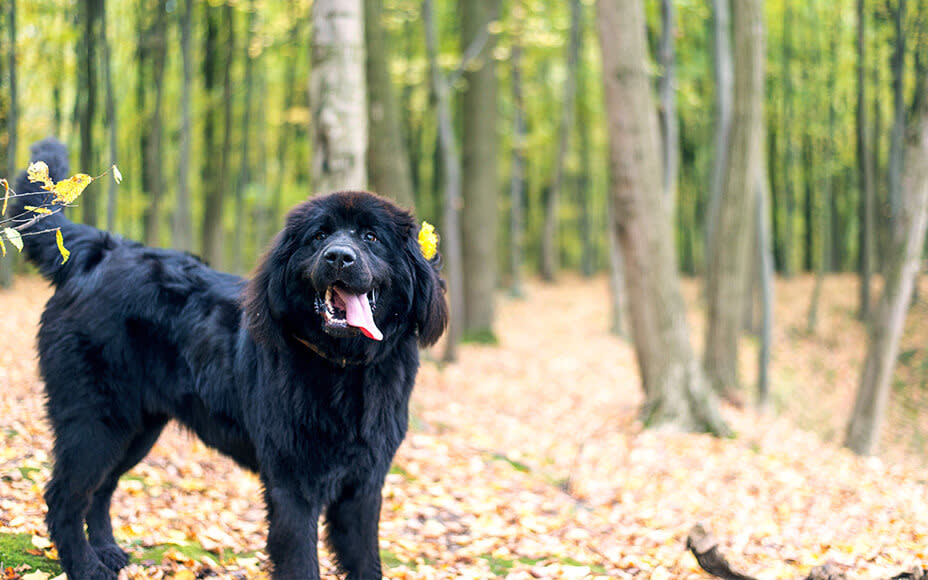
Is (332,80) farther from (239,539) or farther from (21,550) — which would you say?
(21,550)

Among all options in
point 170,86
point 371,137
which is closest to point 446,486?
point 371,137

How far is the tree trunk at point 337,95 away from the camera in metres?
5.74

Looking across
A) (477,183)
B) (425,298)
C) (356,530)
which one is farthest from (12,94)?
(356,530)

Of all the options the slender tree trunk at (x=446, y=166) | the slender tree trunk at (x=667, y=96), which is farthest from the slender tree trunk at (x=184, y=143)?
the slender tree trunk at (x=667, y=96)

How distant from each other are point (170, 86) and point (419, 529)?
1817 centimetres

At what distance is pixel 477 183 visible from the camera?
44.6 feet

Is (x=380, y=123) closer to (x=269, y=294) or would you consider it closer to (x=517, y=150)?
(x=269, y=294)

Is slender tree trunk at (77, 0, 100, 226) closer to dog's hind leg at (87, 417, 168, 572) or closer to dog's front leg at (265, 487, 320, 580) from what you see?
dog's hind leg at (87, 417, 168, 572)

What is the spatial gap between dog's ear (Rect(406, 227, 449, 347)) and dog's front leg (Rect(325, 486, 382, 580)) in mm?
745

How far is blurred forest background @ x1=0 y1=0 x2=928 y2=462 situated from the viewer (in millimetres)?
7504

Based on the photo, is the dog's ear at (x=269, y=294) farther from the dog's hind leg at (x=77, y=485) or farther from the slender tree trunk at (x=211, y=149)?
the slender tree trunk at (x=211, y=149)

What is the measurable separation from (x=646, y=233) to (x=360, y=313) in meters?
4.85

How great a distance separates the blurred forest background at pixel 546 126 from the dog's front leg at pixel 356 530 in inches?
57.2

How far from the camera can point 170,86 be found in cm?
1992
